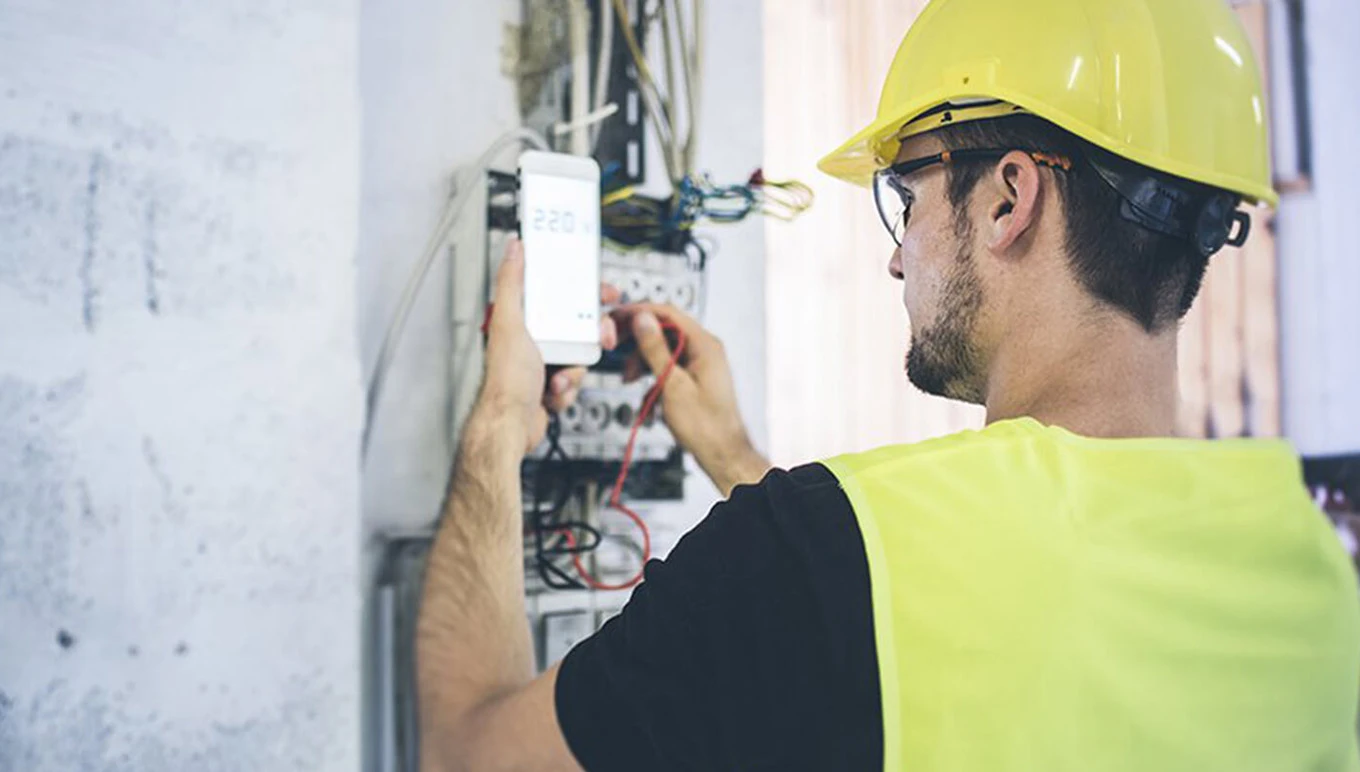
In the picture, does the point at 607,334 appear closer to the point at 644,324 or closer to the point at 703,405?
the point at 644,324

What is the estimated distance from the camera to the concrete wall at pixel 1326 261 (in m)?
2.81

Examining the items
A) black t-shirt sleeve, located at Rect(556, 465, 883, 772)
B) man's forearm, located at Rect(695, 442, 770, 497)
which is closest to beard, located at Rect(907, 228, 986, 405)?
black t-shirt sleeve, located at Rect(556, 465, 883, 772)

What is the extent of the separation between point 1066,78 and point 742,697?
0.55 m

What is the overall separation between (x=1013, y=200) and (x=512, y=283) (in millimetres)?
526

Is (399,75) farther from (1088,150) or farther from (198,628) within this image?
(1088,150)

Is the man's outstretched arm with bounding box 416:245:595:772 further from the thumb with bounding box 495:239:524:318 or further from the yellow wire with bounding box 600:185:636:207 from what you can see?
the yellow wire with bounding box 600:185:636:207

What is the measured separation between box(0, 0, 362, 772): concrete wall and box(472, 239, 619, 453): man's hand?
183mm

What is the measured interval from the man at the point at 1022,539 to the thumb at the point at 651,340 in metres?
0.36

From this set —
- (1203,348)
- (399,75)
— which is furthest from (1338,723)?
(1203,348)

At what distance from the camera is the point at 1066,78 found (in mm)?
900

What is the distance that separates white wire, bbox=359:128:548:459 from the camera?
49.6 inches

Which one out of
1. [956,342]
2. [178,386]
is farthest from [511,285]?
[956,342]

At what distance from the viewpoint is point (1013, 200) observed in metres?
0.91

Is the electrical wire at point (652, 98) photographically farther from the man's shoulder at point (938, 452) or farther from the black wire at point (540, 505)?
the man's shoulder at point (938, 452)
